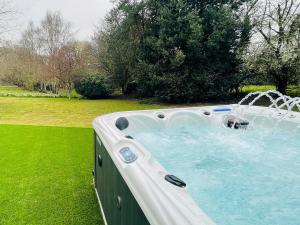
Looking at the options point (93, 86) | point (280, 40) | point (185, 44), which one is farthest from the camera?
point (93, 86)

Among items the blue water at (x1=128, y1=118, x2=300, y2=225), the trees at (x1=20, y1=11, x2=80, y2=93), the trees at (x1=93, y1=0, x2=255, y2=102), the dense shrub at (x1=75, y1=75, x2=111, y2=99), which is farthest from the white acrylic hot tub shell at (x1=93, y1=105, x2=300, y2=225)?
the trees at (x1=20, y1=11, x2=80, y2=93)

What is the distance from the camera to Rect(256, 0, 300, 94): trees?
317 inches

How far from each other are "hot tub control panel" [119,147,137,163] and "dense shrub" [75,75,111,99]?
9.18 meters

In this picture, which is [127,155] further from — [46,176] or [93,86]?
[93,86]

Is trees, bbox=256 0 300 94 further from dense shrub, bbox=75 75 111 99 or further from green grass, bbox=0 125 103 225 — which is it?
green grass, bbox=0 125 103 225

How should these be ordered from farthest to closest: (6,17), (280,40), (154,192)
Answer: (6,17) → (280,40) → (154,192)

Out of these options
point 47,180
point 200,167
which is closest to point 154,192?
point 200,167

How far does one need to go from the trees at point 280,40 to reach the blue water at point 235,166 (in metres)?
5.54

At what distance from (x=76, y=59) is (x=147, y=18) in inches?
143

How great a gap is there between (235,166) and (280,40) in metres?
7.47

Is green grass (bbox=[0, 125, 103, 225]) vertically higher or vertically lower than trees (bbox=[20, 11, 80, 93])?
lower

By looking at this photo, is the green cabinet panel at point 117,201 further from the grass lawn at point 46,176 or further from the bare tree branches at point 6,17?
the bare tree branches at point 6,17

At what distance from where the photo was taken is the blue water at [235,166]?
4.90ft

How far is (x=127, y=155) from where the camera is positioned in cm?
149
